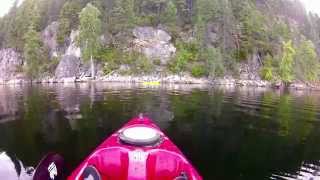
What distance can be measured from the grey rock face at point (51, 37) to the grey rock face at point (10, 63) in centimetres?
937

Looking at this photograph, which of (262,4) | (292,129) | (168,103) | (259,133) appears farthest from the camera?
(262,4)

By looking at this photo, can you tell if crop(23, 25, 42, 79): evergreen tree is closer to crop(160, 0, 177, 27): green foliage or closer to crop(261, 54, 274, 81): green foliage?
crop(160, 0, 177, 27): green foliage

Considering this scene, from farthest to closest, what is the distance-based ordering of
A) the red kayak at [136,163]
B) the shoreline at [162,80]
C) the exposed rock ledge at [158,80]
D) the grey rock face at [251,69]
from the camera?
the grey rock face at [251,69] < the exposed rock ledge at [158,80] < the shoreline at [162,80] < the red kayak at [136,163]

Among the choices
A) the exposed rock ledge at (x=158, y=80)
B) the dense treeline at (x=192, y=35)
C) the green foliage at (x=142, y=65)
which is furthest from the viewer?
the dense treeline at (x=192, y=35)

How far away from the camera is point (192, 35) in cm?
10356

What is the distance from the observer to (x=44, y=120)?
91.7ft

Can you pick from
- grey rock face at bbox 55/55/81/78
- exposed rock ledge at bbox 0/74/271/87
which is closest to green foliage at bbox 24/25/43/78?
exposed rock ledge at bbox 0/74/271/87

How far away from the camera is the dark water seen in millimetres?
17469

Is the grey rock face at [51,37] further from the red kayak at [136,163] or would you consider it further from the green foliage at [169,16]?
the red kayak at [136,163]

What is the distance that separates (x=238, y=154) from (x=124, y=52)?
8124cm

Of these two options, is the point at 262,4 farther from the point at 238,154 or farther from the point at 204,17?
the point at 238,154

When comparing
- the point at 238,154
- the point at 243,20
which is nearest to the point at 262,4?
the point at 243,20

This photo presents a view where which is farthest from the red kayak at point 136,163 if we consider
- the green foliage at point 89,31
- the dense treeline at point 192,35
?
the green foliage at point 89,31

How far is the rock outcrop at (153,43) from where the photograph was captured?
97438 mm
